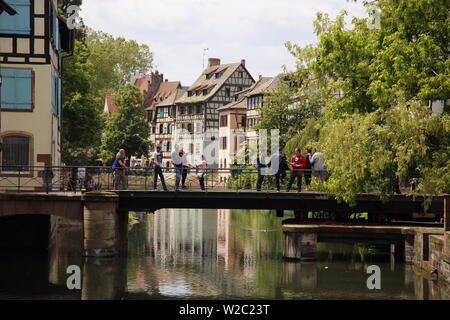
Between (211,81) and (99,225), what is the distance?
68.9 m

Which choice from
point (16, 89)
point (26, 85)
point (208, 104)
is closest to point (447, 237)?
point (26, 85)

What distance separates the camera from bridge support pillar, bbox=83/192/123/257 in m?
26.3

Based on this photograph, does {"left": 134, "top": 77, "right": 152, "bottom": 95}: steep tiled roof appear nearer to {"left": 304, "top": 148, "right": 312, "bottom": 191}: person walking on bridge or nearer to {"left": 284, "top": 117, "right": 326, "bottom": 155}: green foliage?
{"left": 284, "top": 117, "right": 326, "bottom": 155}: green foliage

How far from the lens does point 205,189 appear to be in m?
28.6

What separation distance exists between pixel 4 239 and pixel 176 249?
22.0 ft

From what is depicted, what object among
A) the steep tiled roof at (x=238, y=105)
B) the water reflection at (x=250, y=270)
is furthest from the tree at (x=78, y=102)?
the steep tiled roof at (x=238, y=105)

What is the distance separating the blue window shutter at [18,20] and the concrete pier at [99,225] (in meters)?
7.30

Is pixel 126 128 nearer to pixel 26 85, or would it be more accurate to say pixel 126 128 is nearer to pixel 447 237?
pixel 26 85

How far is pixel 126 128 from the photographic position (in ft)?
245

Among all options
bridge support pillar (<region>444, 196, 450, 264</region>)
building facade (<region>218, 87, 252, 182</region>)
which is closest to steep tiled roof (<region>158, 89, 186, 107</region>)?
building facade (<region>218, 87, 252, 182</region>)

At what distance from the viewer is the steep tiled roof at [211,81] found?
91.1 metres
